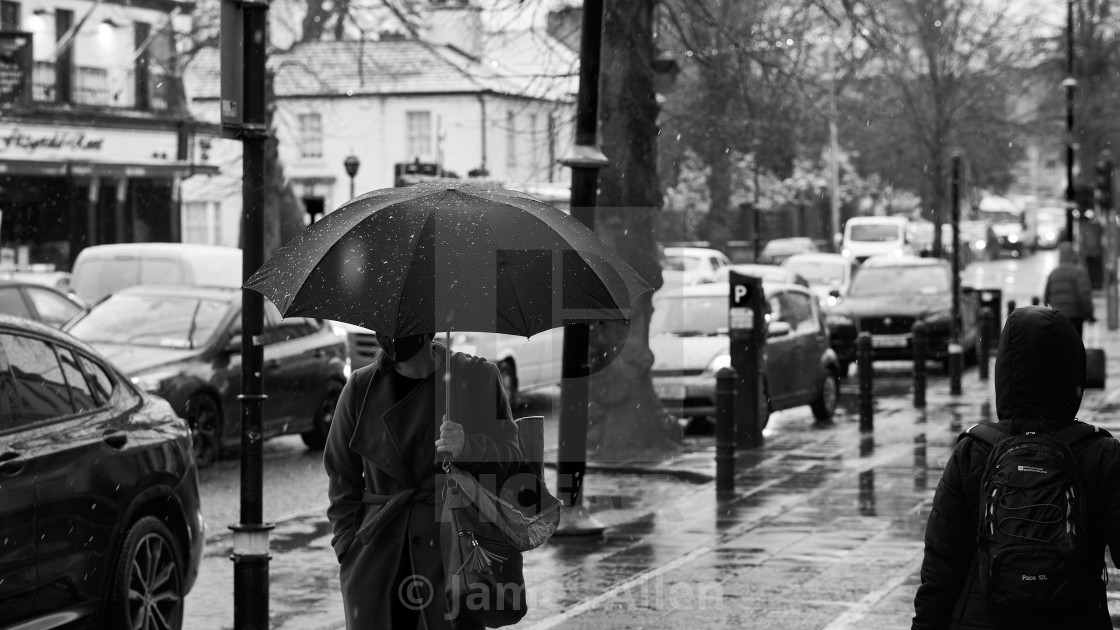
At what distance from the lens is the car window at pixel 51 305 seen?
1670 centimetres

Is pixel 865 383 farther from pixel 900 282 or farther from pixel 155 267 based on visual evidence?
pixel 155 267

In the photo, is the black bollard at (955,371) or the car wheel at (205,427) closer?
the car wheel at (205,427)

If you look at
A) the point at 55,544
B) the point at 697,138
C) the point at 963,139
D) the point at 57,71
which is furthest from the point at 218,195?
the point at 55,544

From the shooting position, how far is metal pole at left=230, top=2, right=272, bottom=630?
7.06 m

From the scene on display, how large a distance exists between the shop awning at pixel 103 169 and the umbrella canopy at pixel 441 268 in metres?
36.2

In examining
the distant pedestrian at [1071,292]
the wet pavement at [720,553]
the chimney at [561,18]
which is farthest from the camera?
the distant pedestrian at [1071,292]

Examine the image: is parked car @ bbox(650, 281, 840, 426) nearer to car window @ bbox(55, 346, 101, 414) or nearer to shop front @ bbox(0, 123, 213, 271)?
car window @ bbox(55, 346, 101, 414)

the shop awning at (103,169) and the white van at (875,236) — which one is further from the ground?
the shop awning at (103,169)

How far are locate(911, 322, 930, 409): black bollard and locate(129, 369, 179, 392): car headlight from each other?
8.74m

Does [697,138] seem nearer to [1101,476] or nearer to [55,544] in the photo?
[55,544]

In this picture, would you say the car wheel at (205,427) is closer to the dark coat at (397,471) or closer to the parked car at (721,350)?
the parked car at (721,350)

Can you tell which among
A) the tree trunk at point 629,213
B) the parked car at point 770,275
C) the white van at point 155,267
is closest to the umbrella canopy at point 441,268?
the tree trunk at point 629,213

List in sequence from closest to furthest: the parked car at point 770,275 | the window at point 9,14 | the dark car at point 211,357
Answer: the dark car at point 211,357 → the parked car at point 770,275 → the window at point 9,14

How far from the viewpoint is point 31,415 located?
6.59 meters
